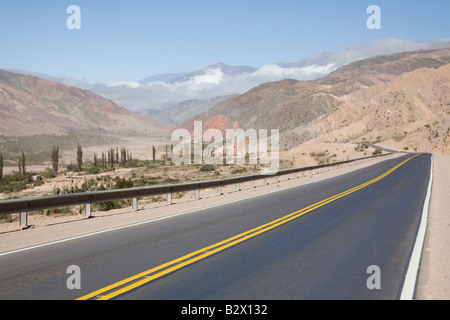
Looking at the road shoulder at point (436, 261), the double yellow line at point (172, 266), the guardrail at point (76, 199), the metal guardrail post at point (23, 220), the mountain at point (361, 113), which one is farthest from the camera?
the mountain at point (361, 113)

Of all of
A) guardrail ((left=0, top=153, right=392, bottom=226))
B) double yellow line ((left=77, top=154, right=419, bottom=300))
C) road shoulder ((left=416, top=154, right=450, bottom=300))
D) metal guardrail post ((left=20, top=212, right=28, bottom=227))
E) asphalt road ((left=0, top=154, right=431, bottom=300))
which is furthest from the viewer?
metal guardrail post ((left=20, top=212, right=28, bottom=227))

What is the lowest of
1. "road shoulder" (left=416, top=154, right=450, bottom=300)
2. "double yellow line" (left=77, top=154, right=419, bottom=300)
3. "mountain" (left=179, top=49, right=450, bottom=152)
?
"road shoulder" (left=416, top=154, right=450, bottom=300)

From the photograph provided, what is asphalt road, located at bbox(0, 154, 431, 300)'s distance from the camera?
235 inches

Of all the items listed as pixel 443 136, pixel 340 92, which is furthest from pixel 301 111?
pixel 443 136

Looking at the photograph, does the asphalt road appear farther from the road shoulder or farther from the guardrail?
the guardrail

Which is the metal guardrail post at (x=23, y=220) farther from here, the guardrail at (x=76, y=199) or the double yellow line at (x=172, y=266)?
the double yellow line at (x=172, y=266)

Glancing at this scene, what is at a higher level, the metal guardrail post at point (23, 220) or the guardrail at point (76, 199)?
the guardrail at point (76, 199)

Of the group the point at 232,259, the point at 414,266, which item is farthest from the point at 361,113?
the point at 232,259

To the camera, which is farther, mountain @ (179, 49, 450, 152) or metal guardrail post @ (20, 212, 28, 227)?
mountain @ (179, 49, 450, 152)

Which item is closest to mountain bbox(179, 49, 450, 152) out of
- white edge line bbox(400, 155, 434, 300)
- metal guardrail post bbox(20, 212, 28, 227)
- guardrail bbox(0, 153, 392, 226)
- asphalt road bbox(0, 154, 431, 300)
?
guardrail bbox(0, 153, 392, 226)

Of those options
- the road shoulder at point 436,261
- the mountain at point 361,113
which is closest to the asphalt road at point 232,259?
the road shoulder at point 436,261

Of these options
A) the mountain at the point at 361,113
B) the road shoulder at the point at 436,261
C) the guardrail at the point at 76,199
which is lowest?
the road shoulder at the point at 436,261

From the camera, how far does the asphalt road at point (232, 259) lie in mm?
5977

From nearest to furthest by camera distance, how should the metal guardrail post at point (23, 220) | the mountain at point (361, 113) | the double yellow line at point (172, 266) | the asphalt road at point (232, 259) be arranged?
the double yellow line at point (172, 266), the asphalt road at point (232, 259), the metal guardrail post at point (23, 220), the mountain at point (361, 113)
